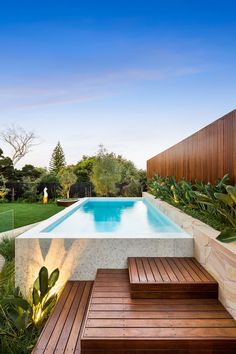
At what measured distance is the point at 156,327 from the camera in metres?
1.95

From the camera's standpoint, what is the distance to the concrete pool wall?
3168mm

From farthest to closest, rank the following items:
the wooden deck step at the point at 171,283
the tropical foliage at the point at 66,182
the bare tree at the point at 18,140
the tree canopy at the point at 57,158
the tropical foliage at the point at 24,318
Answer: the tree canopy at the point at 57,158, the bare tree at the point at 18,140, the tropical foliage at the point at 66,182, the wooden deck step at the point at 171,283, the tropical foliage at the point at 24,318

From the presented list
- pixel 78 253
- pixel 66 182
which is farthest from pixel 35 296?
pixel 66 182

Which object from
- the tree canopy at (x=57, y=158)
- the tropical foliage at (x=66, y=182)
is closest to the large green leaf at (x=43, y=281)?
the tropical foliage at (x=66, y=182)

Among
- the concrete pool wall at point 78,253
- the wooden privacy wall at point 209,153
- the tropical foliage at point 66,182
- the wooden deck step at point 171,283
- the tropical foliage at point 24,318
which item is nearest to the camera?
the tropical foliage at point 24,318

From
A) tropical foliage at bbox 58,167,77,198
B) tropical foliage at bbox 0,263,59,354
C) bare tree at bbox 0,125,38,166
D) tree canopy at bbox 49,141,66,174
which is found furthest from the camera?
tree canopy at bbox 49,141,66,174

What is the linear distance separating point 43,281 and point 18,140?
22.1 m

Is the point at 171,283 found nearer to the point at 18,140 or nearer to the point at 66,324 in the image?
the point at 66,324

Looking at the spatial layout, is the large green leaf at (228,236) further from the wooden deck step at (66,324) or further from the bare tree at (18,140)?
the bare tree at (18,140)

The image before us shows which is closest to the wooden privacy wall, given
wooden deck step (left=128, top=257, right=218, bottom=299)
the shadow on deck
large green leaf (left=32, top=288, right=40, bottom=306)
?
wooden deck step (left=128, top=257, right=218, bottom=299)

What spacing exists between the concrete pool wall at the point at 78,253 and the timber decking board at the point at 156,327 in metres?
0.76

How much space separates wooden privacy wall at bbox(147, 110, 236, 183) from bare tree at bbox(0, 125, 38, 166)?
1857cm

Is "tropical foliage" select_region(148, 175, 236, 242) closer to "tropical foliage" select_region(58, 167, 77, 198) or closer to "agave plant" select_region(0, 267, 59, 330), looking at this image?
"agave plant" select_region(0, 267, 59, 330)

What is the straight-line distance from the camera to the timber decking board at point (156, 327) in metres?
1.82
